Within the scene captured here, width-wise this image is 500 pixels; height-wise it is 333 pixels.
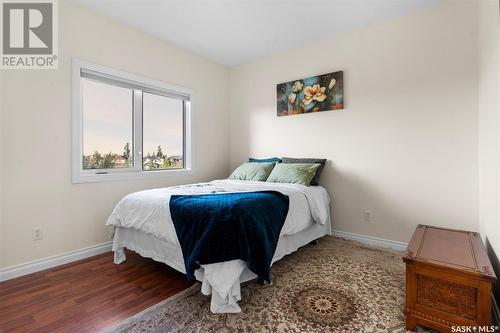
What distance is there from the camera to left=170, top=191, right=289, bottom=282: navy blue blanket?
166cm

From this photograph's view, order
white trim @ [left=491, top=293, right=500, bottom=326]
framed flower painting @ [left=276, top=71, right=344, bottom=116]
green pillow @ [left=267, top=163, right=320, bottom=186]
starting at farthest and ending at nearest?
framed flower painting @ [left=276, top=71, right=344, bottom=116]
green pillow @ [left=267, top=163, right=320, bottom=186]
white trim @ [left=491, top=293, right=500, bottom=326]

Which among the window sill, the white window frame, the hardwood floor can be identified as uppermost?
the white window frame

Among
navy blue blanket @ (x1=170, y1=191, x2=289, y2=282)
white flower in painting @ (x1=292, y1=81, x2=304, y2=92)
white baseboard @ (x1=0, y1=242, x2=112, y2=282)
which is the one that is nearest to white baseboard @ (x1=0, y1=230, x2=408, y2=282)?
white baseboard @ (x1=0, y1=242, x2=112, y2=282)

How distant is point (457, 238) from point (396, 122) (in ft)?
4.67

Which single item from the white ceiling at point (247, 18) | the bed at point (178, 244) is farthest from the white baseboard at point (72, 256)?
the white ceiling at point (247, 18)

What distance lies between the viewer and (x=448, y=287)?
4.60ft

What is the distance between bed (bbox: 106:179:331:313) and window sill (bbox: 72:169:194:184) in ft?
1.94

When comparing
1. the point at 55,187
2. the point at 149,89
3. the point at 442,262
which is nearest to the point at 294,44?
the point at 149,89

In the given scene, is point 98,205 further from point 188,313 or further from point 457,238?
point 457,238

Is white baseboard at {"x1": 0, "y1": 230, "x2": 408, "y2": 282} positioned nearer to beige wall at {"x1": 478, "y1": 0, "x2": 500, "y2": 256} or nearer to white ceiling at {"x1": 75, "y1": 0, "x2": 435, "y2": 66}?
beige wall at {"x1": 478, "y1": 0, "x2": 500, "y2": 256}

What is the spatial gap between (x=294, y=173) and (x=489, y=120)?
1.78 metres

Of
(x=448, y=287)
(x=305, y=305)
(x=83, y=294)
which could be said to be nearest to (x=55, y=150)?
(x=83, y=294)

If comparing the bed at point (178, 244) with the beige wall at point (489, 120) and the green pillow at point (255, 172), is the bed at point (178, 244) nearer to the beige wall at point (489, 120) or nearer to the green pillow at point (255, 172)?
the green pillow at point (255, 172)

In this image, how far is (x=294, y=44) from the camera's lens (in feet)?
11.3
